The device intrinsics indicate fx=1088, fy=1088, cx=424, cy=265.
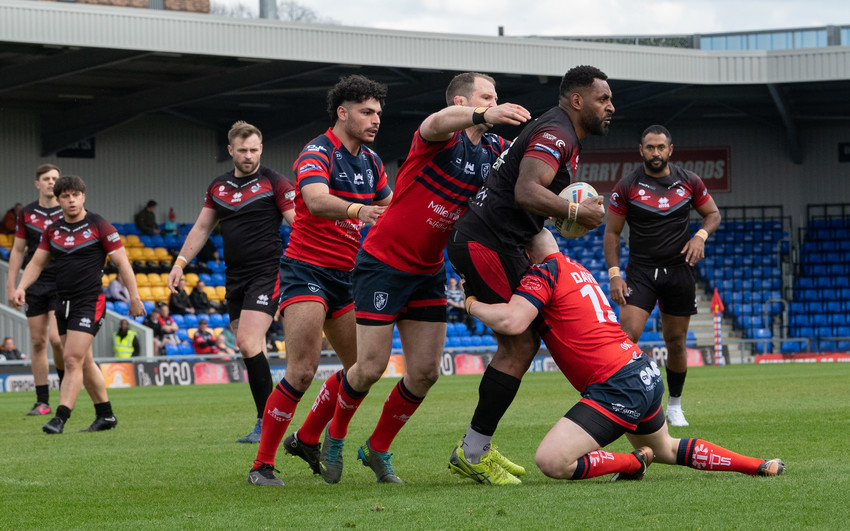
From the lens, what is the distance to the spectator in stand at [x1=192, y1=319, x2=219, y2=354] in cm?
2208

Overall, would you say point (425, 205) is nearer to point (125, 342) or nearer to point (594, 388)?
point (594, 388)

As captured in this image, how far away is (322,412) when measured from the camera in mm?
6656

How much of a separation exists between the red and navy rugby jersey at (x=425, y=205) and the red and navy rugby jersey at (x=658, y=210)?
3681mm

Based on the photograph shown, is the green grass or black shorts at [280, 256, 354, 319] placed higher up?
black shorts at [280, 256, 354, 319]

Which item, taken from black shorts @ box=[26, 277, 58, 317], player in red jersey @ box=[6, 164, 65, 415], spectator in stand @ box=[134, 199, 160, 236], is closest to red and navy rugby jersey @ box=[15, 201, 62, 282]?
player in red jersey @ box=[6, 164, 65, 415]

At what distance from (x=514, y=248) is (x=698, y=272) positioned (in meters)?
27.7

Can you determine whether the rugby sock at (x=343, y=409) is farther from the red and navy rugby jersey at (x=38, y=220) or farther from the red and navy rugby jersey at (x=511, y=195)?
the red and navy rugby jersey at (x=38, y=220)

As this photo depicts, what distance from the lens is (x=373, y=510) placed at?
5.07 metres

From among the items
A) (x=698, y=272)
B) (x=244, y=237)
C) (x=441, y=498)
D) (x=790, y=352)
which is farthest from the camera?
(x=698, y=272)

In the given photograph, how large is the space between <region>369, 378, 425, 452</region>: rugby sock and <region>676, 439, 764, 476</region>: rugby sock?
5.06 feet

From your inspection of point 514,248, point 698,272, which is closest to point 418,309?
point 514,248

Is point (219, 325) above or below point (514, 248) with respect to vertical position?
below

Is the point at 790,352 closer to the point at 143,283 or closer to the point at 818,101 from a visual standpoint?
the point at 818,101

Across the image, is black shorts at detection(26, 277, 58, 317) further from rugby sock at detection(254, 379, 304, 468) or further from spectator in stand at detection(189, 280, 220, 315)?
spectator in stand at detection(189, 280, 220, 315)
